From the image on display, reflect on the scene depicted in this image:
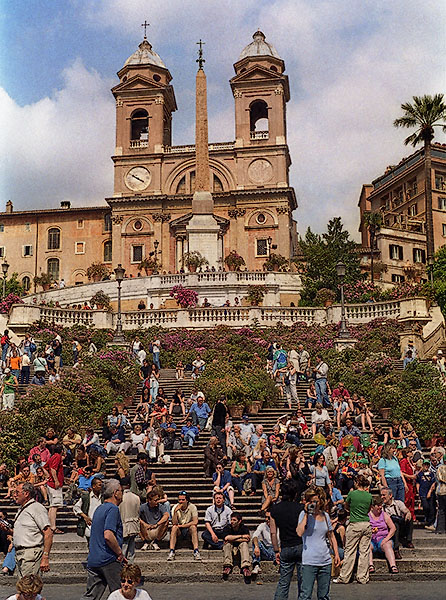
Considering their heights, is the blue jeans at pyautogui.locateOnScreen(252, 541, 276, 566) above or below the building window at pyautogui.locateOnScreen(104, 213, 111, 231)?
below

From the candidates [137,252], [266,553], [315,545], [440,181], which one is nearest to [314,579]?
[315,545]

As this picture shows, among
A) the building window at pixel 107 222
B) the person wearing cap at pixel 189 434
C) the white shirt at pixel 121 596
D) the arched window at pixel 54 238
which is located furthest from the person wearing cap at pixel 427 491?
the arched window at pixel 54 238

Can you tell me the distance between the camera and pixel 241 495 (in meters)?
Result: 15.8

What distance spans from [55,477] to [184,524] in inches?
136

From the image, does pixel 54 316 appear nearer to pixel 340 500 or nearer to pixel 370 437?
pixel 370 437

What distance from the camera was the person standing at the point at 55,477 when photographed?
47.7ft

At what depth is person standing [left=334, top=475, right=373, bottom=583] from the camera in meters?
12.0

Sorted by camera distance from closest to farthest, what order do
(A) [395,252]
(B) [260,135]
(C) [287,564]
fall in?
1. (C) [287,564]
2. (A) [395,252]
3. (B) [260,135]

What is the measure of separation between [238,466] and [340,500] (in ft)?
8.57

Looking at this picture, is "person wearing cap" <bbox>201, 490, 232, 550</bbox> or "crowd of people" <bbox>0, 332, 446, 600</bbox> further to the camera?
"person wearing cap" <bbox>201, 490, 232, 550</bbox>

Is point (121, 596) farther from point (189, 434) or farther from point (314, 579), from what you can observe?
point (189, 434)

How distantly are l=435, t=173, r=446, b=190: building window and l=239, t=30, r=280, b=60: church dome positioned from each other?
57.8ft

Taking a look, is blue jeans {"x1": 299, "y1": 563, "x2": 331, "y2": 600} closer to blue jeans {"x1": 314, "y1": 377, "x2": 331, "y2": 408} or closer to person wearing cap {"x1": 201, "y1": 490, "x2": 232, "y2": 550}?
person wearing cap {"x1": 201, "y1": 490, "x2": 232, "y2": 550}

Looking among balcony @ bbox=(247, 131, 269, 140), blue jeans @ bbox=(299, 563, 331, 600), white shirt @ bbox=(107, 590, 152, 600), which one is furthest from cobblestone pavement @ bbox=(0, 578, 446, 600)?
balcony @ bbox=(247, 131, 269, 140)
